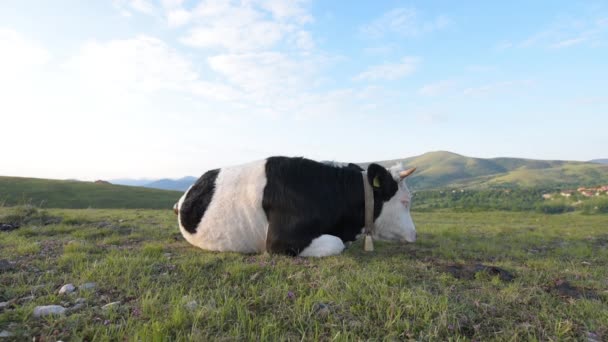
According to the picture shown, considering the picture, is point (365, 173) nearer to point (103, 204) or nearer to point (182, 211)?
point (182, 211)

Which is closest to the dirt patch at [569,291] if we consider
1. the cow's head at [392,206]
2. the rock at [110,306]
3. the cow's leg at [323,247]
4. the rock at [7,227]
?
the cow's head at [392,206]

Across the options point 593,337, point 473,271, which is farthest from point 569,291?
point 593,337

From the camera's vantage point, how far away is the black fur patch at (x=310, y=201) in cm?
568

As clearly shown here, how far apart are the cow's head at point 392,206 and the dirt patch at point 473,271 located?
1.69 metres

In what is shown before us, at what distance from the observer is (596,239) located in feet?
33.7

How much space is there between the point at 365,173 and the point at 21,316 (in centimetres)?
537

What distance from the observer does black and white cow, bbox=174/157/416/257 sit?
5738 millimetres

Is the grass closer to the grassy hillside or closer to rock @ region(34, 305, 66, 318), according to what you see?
rock @ region(34, 305, 66, 318)

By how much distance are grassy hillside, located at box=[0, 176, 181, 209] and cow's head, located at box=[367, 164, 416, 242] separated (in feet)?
125

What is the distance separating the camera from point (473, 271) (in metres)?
4.77

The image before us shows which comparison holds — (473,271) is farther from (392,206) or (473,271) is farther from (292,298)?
(292,298)

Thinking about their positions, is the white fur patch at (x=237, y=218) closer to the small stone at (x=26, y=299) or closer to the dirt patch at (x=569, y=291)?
the small stone at (x=26, y=299)

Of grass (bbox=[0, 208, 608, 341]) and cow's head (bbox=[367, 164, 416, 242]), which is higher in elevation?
cow's head (bbox=[367, 164, 416, 242])

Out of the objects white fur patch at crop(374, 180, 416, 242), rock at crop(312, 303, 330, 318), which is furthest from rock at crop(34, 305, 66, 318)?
white fur patch at crop(374, 180, 416, 242)
